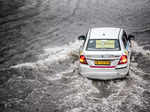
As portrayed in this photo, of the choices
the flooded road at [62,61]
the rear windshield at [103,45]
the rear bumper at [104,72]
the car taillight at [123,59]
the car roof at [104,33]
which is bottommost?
the flooded road at [62,61]

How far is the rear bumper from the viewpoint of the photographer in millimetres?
8930

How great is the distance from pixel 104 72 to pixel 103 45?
1.00 m

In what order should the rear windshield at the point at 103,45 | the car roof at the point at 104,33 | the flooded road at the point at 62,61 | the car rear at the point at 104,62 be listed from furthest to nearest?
1. the car roof at the point at 104,33
2. the rear windshield at the point at 103,45
3. the car rear at the point at 104,62
4. the flooded road at the point at 62,61

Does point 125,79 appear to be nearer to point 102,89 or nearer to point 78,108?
point 102,89

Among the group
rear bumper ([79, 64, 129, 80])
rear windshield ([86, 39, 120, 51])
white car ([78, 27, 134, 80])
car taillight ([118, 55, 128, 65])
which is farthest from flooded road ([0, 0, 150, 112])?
rear windshield ([86, 39, 120, 51])

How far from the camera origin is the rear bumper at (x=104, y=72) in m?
8.93

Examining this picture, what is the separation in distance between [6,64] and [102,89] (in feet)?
16.3

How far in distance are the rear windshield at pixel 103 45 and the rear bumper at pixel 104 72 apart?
706mm

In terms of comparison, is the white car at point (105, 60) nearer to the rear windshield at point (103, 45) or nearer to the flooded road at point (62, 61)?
the rear windshield at point (103, 45)

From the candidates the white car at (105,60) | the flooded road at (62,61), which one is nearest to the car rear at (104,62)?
the white car at (105,60)

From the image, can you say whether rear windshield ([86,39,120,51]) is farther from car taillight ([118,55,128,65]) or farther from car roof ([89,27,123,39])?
car taillight ([118,55,128,65])

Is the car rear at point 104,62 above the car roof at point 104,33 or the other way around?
the other way around

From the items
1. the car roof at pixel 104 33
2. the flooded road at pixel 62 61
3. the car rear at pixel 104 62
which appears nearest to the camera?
the flooded road at pixel 62 61

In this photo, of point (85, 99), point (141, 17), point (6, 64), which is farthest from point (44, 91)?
point (141, 17)
